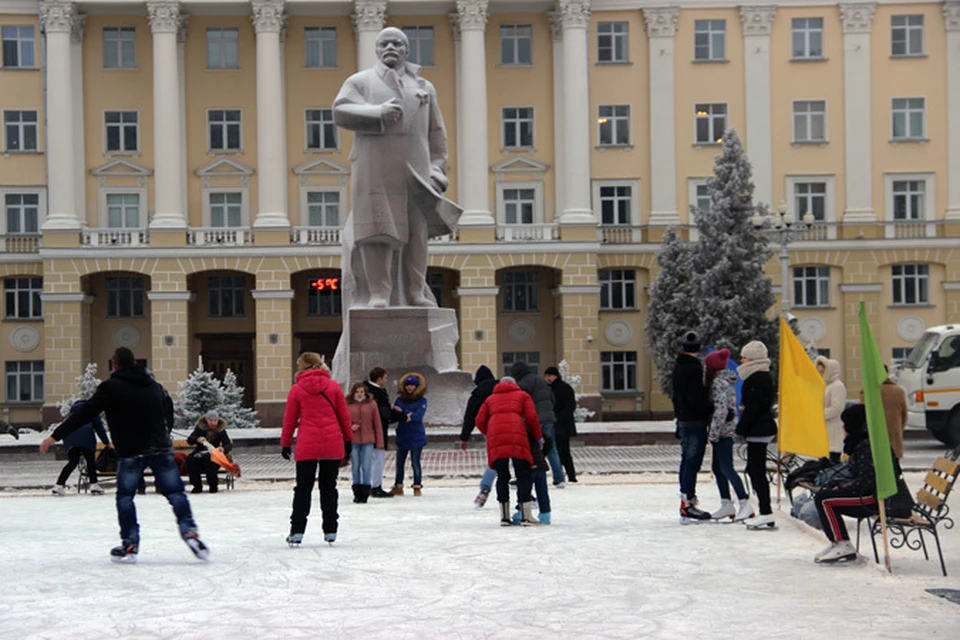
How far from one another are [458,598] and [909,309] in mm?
54989

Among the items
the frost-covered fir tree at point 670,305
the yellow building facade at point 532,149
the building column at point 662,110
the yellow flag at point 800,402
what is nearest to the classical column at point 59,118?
the yellow building facade at point 532,149

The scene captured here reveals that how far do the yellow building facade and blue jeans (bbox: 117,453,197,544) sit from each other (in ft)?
158

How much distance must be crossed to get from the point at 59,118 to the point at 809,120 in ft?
93.7

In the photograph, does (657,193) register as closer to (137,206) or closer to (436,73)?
(436,73)

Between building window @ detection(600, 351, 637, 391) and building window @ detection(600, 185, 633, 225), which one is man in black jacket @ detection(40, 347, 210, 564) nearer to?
building window @ detection(600, 351, 637, 391)

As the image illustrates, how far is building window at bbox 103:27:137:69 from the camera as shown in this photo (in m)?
63.1

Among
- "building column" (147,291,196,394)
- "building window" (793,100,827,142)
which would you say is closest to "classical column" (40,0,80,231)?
"building column" (147,291,196,394)

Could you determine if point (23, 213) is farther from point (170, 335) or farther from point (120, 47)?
point (170, 335)

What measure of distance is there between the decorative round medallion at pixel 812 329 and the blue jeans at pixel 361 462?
45.9 metres

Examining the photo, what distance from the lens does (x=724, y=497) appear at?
16.1 m

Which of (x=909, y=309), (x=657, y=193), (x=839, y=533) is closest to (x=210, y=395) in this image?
(x=657, y=193)

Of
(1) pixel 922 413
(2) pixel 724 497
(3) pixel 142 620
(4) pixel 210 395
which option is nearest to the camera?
(3) pixel 142 620

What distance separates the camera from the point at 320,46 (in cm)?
6397

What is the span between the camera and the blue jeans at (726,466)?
15758 mm
